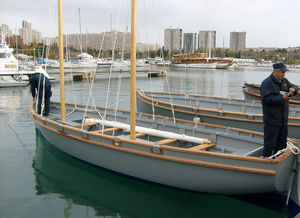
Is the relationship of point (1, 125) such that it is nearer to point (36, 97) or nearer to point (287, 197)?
point (36, 97)

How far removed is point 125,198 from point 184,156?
83.3 inches

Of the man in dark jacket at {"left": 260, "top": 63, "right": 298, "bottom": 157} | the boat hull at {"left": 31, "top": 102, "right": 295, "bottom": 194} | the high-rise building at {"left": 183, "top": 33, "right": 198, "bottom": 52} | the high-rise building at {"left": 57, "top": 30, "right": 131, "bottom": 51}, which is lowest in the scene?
the boat hull at {"left": 31, "top": 102, "right": 295, "bottom": 194}

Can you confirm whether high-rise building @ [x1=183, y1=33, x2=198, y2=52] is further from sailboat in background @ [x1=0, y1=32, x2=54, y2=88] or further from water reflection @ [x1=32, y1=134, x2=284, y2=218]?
water reflection @ [x1=32, y1=134, x2=284, y2=218]

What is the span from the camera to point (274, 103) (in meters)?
5.45

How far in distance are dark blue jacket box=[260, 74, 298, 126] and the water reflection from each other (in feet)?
7.26

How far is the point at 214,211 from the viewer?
6250 mm

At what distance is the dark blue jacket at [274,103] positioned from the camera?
5492 mm

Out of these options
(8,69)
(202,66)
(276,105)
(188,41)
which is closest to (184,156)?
(276,105)

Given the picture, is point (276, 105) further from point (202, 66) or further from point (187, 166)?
point (202, 66)

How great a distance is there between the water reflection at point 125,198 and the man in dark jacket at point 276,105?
1758 mm

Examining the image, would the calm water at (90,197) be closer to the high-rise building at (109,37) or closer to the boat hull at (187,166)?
the boat hull at (187,166)

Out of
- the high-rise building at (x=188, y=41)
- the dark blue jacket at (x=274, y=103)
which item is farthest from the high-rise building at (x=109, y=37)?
the high-rise building at (x=188, y=41)

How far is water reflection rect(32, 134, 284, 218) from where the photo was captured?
6273 mm


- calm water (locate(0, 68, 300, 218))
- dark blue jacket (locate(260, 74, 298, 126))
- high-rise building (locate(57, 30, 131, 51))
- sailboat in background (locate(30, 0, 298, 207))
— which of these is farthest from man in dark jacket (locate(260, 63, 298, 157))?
high-rise building (locate(57, 30, 131, 51))
